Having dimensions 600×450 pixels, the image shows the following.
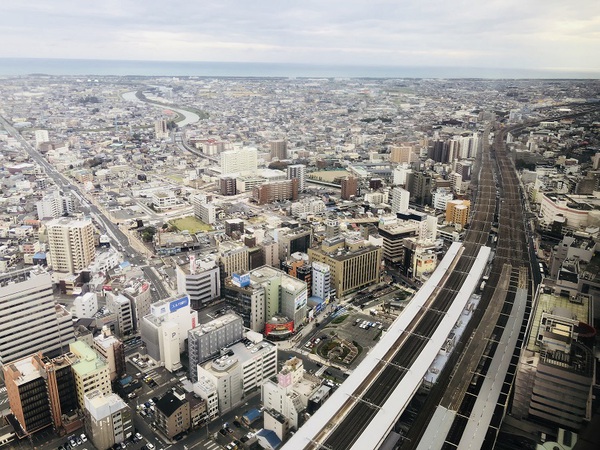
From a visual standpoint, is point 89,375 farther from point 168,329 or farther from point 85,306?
point 85,306

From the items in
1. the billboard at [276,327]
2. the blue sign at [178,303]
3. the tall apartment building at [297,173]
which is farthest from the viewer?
the tall apartment building at [297,173]

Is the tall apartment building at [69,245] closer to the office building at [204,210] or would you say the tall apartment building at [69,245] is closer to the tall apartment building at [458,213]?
the office building at [204,210]

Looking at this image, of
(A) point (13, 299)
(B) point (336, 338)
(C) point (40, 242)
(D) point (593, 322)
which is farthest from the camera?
(C) point (40, 242)

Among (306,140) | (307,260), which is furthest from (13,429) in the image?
(306,140)

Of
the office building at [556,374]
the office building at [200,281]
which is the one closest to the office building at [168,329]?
the office building at [200,281]

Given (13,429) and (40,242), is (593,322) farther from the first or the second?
(40,242)

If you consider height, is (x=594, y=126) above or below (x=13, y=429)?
above

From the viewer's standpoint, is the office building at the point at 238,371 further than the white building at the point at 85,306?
No
